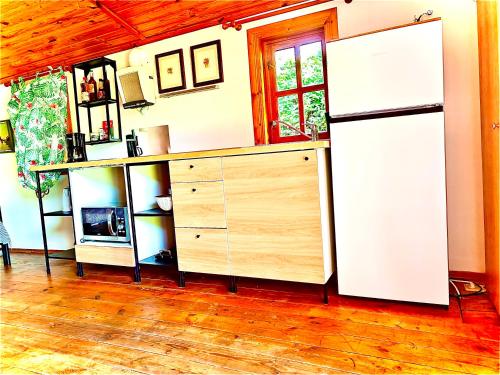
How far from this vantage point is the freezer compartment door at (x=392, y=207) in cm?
173

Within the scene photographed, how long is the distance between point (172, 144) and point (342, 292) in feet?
5.99

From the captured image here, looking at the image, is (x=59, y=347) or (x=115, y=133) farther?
(x=115, y=133)

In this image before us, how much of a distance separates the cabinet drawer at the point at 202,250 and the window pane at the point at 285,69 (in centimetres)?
122

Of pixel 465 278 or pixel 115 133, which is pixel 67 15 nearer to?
pixel 115 133

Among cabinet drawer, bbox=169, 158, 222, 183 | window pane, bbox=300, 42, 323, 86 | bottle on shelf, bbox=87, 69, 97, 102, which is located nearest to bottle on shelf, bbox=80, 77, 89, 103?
bottle on shelf, bbox=87, 69, 97, 102

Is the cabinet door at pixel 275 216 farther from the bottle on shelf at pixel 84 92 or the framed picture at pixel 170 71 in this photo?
the bottle on shelf at pixel 84 92

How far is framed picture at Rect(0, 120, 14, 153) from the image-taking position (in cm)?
382

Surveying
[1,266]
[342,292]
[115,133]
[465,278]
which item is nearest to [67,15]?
[115,133]

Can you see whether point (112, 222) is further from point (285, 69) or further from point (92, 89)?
point (285, 69)

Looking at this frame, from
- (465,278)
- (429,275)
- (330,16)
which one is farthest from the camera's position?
(330,16)

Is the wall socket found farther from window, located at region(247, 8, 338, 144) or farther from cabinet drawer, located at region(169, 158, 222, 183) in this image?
cabinet drawer, located at region(169, 158, 222, 183)

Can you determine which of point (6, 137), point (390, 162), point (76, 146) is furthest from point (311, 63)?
point (6, 137)

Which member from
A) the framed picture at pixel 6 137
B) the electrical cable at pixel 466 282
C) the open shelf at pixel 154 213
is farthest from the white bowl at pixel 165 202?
the framed picture at pixel 6 137

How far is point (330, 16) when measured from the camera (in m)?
2.32
